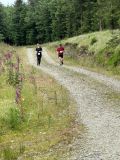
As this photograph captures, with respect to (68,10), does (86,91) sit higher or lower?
lower

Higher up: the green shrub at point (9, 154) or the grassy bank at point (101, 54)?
the grassy bank at point (101, 54)

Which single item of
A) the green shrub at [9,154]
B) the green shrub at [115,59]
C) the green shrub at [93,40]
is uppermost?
the green shrub at [93,40]

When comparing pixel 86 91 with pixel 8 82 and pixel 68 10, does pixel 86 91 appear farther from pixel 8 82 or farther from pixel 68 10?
pixel 68 10

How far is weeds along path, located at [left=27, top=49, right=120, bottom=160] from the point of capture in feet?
39.9

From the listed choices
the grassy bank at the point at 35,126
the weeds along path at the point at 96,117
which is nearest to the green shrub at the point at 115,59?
the weeds along path at the point at 96,117

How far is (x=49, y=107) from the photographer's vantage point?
18.3 meters

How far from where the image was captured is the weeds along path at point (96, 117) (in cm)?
1216

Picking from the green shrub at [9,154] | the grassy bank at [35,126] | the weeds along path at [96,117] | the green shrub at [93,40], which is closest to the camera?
the green shrub at [9,154]

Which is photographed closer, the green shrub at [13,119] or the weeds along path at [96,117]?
the weeds along path at [96,117]

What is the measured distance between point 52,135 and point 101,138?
156 centimetres

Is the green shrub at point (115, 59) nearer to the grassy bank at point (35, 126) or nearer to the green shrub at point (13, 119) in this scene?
the grassy bank at point (35, 126)

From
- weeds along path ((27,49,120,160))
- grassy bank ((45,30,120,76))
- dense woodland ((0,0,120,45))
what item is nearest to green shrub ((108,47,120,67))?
grassy bank ((45,30,120,76))

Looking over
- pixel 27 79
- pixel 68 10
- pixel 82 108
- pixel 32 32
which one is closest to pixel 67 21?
pixel 68 10

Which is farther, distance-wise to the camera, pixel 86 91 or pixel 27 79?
pixel 27 79
